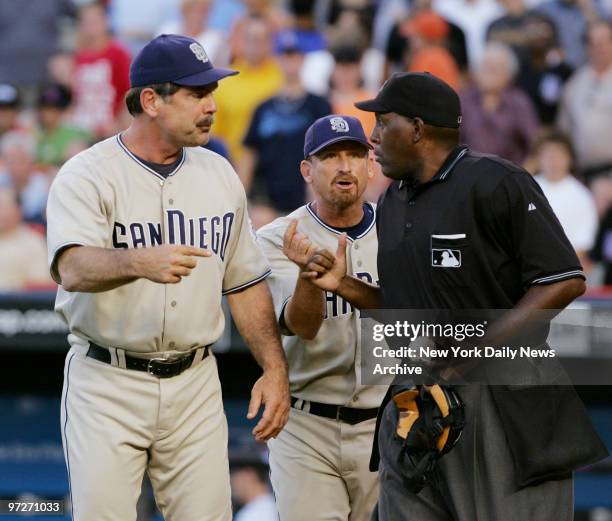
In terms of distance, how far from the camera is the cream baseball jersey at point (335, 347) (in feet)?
16.3

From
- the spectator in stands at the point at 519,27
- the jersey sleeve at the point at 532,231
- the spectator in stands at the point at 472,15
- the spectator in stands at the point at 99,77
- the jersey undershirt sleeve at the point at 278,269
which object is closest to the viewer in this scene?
the jersey sleeve at the point at 532,231

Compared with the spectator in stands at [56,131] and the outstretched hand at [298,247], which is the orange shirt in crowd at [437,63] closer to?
the spectator in stands at [56,131]

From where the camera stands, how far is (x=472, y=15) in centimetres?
1023

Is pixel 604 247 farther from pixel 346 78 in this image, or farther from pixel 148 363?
pixel 148 363

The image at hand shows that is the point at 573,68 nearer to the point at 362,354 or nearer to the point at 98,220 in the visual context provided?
the point at 362,354

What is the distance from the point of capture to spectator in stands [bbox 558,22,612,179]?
9.20 meters

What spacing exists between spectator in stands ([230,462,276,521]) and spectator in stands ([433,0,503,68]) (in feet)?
13.4

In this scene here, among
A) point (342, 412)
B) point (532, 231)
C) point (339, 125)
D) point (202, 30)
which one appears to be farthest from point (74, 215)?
point (202, 30)

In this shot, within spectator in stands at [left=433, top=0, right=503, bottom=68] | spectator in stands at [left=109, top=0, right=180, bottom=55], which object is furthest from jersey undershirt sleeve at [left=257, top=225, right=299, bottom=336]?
spectator in stands at [left=109, top=0, right=180, bottom=55]

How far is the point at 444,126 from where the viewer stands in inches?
164

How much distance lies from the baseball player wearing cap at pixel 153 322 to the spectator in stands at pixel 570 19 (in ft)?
19.8

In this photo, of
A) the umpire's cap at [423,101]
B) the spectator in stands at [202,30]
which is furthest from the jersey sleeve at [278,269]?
the spectator in stands at [202,30]

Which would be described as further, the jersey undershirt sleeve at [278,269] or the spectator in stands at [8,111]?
the spectator in stands at [8,111]

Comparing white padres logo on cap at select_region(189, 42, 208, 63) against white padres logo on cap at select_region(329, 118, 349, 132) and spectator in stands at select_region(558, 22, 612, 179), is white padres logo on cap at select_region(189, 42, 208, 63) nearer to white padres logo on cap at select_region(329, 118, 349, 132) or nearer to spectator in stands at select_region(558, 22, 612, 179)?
white padres logo on cap at select_region(329, 118, 349, 132)
